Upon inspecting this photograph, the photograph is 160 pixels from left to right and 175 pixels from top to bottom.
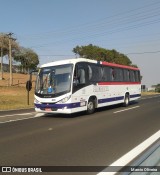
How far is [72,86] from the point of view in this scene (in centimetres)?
1625

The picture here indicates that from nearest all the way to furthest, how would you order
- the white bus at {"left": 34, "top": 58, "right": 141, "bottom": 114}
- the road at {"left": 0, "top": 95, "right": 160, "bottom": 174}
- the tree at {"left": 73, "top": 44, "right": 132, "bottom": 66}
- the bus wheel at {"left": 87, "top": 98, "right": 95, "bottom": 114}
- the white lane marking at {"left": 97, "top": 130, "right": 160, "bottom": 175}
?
the white lane marking at {"left": 97, "top": 130, "right": 160, "bottom": 175} → the road at {"left": 0, "top": 95, "right": 160, "bottom": 174} → the white bus at {"left": 34, "top": 58, "right": 141, "bottom": 114} → the bus wheel at {"left": 87, "top": 98, "right": 95, "bottom": 114} → the tree at {"left": 73, "top": 44, "right": 132, "bottom": 66}

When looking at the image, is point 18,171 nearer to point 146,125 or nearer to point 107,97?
point 146,125

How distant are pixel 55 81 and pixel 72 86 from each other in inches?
33.8

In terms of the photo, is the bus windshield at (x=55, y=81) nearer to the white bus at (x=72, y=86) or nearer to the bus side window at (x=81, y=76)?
the white bus at (x=72, y=86)

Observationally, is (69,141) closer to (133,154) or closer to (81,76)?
(133,154)

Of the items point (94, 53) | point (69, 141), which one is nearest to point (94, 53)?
point (94, 53)

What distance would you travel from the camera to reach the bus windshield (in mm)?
16219

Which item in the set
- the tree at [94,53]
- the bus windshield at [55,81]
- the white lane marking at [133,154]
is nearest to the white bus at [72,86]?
the bus windshield at [55,81]

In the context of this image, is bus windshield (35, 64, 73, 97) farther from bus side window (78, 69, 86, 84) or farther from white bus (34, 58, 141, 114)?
bus side window (78, 69, 86, 84)

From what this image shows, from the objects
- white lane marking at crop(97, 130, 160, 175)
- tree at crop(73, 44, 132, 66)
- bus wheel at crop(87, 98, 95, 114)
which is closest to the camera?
white lane marking at crop(97, 130, 160, 175)

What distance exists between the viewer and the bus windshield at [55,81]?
16.2m

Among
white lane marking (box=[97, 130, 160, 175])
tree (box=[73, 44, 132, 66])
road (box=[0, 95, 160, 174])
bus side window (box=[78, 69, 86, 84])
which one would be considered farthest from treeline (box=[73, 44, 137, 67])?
white lane marking (box=[97, 130, 160, 175])

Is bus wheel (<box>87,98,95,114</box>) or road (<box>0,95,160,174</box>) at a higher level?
bus wheel (<box>87,98,95,114</box>)

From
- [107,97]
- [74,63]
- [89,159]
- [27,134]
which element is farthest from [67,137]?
[107,97]
